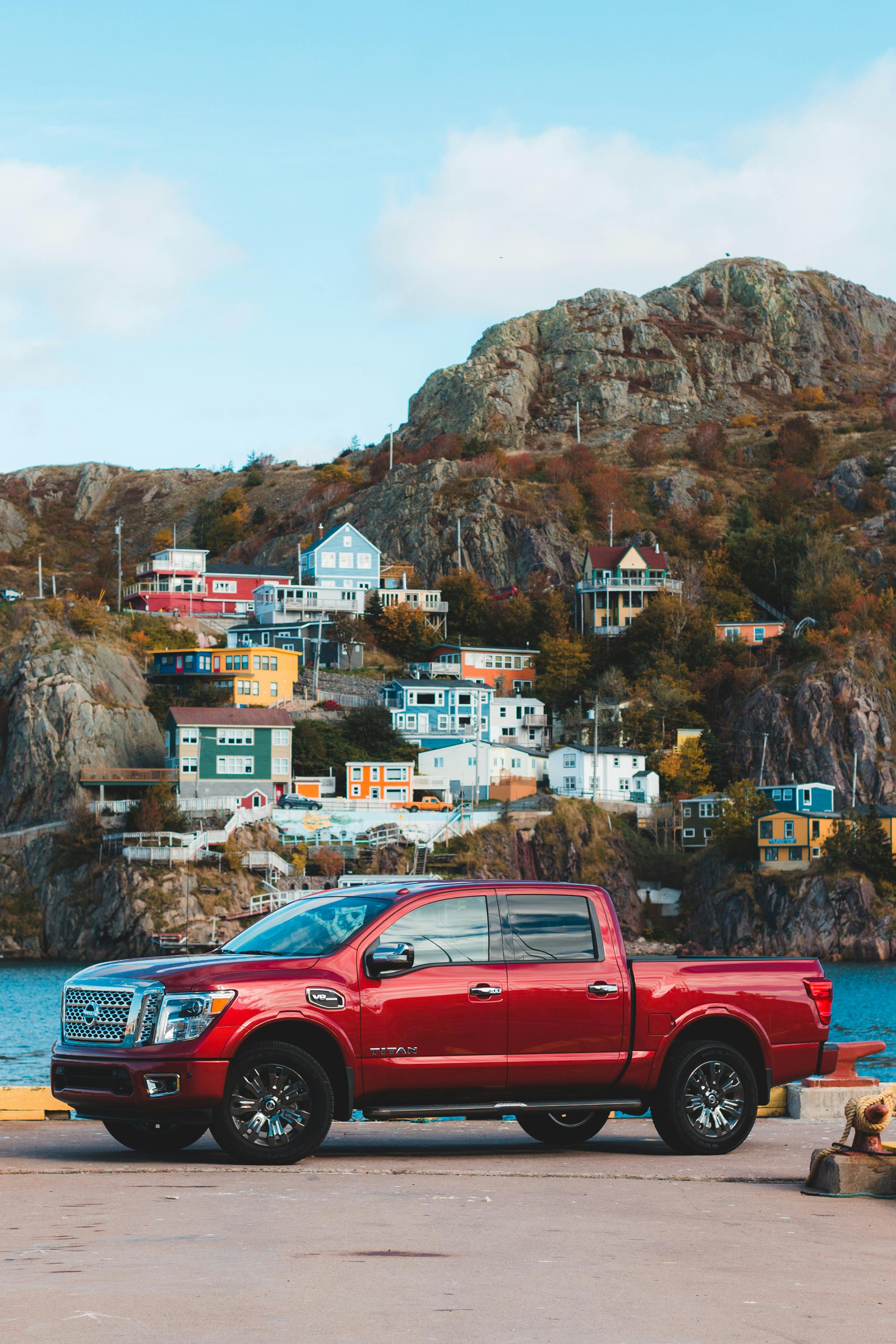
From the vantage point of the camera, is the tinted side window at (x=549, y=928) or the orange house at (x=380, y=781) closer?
the tinted side window at (x=549, y=928)

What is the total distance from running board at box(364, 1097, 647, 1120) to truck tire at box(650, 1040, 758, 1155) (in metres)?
0.28

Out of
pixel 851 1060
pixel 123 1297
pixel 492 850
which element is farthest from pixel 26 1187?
pixel 492 850

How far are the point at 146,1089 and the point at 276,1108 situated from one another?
94cm

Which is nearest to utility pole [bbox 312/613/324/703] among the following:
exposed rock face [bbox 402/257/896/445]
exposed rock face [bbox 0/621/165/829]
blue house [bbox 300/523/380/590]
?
blue house [bbox 300/523/380/590]

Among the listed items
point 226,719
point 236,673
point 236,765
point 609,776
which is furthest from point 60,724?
point 609,776

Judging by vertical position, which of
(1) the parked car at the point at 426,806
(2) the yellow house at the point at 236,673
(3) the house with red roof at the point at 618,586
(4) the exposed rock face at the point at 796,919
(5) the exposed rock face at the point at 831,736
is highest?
(3) the house with red roof at the point at 618,586

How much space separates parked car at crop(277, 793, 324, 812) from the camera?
8562 centimetres

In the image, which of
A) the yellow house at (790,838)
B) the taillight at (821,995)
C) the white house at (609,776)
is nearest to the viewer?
the taillight at (821,995)

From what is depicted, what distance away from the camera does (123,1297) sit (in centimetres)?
692

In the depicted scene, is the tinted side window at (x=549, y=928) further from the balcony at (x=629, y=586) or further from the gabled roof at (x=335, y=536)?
the gabled roof at (x=335, y=536)

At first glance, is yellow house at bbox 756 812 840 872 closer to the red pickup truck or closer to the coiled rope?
the red pickup truck

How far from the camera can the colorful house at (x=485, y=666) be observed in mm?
111062

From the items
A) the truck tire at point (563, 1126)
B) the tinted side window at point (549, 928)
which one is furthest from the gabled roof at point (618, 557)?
the tinted side window at point (549, 928)

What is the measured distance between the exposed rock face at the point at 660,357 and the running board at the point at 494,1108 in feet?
476
